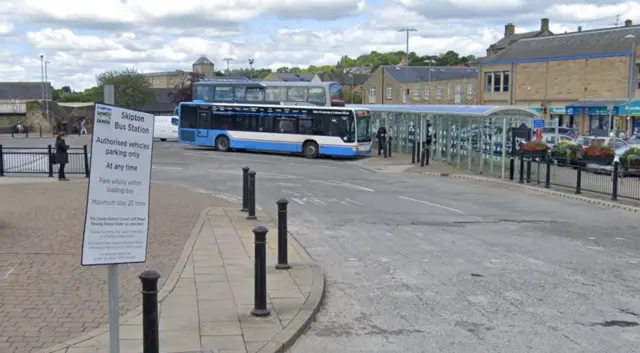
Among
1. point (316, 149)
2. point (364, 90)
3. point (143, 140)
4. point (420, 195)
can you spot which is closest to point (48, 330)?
point (143, 140)

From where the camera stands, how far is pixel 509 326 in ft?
22.9

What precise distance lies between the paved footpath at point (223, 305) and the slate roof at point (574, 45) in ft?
163

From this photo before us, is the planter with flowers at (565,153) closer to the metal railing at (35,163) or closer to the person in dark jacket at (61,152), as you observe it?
the metal railing at (35,163)

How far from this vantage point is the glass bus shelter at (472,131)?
25.3m

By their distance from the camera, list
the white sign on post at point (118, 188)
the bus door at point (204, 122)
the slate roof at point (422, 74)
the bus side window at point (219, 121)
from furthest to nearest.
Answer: the slate roof at point (422, 74) → the bus door at point (204, 122) → the bus side window at point (219, 121) → the white sign on post at point (118, 188)

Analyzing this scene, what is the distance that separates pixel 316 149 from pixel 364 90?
63194 mm

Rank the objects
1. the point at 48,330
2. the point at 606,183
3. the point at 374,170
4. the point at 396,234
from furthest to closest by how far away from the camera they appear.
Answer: the point at 374,170, the point at 606,183, the point at 396,234, the point at 48,330

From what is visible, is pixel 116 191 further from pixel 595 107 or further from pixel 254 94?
pixel 595 107

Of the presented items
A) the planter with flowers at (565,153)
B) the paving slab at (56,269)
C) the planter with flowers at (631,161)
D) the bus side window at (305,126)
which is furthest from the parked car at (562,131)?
the paving slab at (56,269)

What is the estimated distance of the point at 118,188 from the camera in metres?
4.75

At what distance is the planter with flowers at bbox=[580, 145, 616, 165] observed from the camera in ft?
69.8

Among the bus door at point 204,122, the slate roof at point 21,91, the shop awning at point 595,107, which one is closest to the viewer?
the bus door at point 204,122

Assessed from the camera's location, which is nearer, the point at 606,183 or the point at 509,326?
the point at 509,326

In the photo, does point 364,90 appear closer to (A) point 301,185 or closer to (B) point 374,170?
(B) point 374,170
